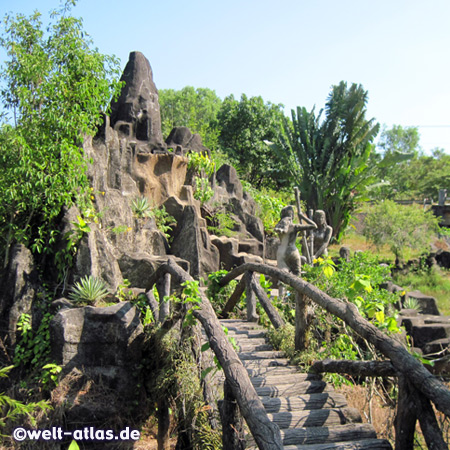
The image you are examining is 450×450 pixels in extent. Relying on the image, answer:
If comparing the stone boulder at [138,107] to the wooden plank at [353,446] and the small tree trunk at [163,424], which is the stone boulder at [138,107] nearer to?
the small tree trunk at [163,424]

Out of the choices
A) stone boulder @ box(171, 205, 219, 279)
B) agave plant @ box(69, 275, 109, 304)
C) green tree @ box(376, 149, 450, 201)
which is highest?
green tree @ box(376, 149, 450, 201)

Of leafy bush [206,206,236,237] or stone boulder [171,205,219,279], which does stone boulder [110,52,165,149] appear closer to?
leafy bush [206,206,236,237]

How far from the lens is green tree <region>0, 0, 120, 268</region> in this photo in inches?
342

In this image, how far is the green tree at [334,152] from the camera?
72.6 feet

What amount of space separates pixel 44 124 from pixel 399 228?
14.9 meters

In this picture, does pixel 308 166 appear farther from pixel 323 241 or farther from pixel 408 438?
pixel 408 438

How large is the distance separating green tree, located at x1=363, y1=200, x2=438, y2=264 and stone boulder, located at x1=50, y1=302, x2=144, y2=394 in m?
14.8

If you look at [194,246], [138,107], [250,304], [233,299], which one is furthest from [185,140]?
[250,304]

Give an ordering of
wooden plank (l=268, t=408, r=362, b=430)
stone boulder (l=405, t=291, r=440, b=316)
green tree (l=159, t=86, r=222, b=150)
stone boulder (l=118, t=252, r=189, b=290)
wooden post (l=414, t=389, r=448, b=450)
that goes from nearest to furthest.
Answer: wooden post (l=414, t=389, r=448, b=450) → wooden plank (l=268, t=408, r=362, b=430) → stone boulder (l=118, t=252, r=189, b=290) → stone boulder (l=405, t=291, r=440, b=316) → green tree (l=159, t=86, r=222, b=150)

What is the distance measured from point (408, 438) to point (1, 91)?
28.8ft

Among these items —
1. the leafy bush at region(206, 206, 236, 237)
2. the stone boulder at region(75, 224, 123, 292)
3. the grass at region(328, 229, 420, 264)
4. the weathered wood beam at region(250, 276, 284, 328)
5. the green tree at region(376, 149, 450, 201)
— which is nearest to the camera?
the weathered wood beam at region(250, 276, 284, 328)

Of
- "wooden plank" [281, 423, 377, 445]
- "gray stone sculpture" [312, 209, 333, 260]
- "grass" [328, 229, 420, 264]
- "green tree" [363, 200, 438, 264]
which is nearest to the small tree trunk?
"wooden plank" [281, 423, 377, 445]

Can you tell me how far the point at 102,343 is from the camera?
7.37 m

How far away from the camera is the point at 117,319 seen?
7.29 m
